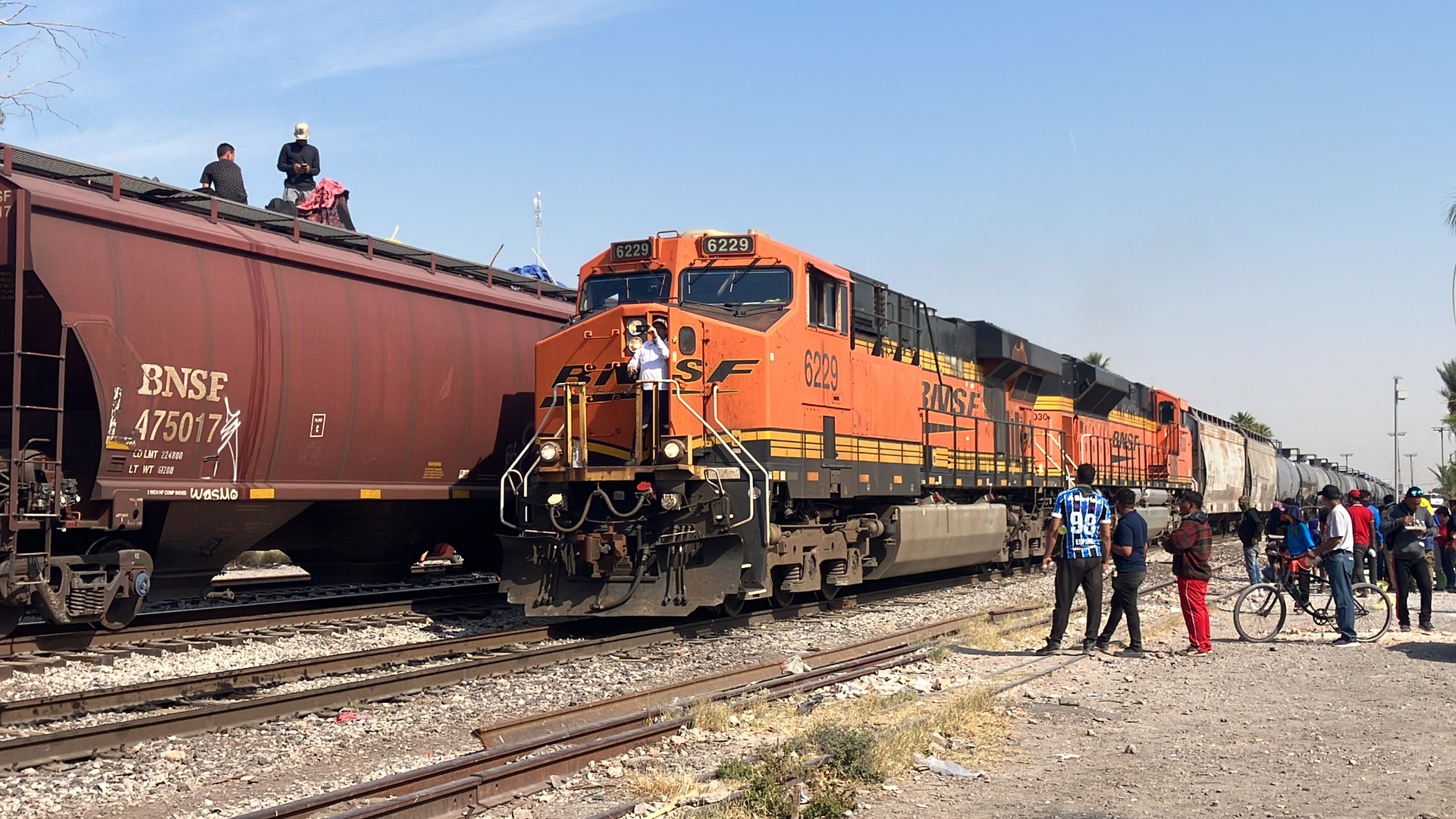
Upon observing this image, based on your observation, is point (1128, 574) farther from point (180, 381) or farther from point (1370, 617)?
point (180, 381)

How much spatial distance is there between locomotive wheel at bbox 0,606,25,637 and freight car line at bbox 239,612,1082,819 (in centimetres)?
489

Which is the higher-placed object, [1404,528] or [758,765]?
[1404,528]

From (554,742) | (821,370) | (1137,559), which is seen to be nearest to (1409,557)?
(1137,559)

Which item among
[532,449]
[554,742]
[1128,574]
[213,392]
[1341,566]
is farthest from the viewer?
[532,449]

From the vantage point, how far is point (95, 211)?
9906 mm

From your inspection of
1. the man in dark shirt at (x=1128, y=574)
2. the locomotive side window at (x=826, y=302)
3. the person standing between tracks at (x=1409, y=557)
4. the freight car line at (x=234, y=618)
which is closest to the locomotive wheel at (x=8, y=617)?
the freight car line at (x=234, y=618)

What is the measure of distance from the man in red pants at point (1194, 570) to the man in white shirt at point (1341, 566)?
138 cm

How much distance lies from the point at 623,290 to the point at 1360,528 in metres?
8.99

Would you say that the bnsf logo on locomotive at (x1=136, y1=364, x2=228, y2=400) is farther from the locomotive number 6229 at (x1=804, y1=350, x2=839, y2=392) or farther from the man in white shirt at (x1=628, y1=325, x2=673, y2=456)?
the locomotive number 6229 at (x1=804, y1=350, x2=839, y2=392)

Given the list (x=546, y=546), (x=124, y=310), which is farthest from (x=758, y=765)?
(x=124, y=310)

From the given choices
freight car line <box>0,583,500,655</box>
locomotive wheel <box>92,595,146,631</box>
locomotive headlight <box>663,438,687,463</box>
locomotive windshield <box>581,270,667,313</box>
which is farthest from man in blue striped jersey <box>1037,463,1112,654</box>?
locomotive wheel <box>92,595,146,631</box>

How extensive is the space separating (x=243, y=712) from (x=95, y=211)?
448cm

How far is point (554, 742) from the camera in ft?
22.8

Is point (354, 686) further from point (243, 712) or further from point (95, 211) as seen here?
point (95, 211)
